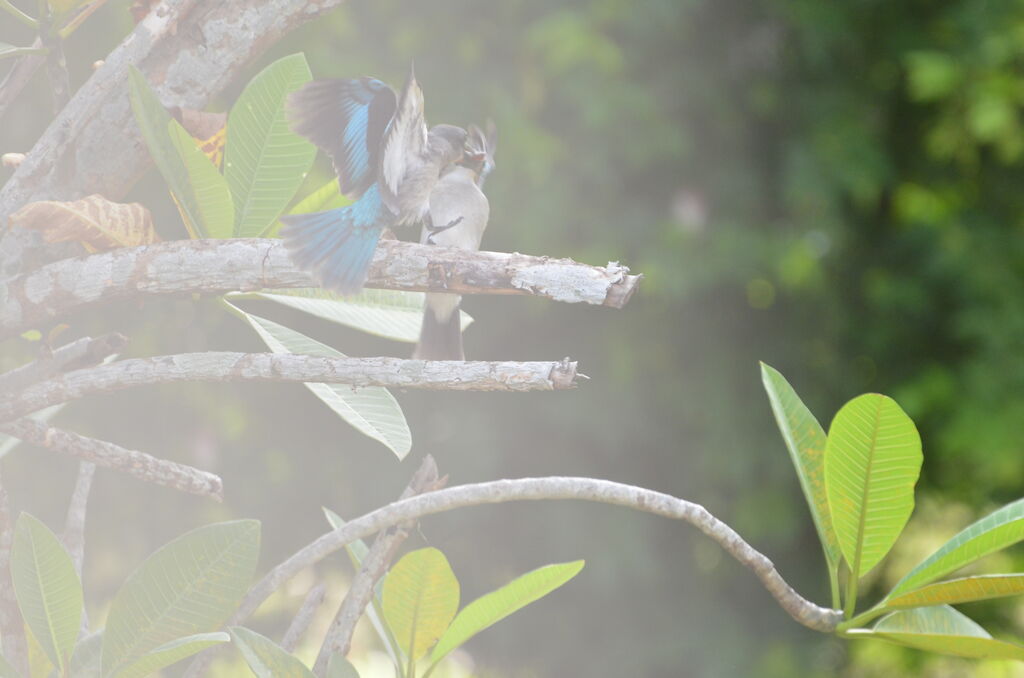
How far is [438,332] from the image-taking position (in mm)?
521

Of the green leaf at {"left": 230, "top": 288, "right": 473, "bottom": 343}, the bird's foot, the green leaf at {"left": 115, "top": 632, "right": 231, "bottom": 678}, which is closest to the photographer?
the green leaf at {"left": 115, "top": 632, "right": 231, "bottom": 678}

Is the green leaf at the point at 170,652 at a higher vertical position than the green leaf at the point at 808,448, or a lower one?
lower

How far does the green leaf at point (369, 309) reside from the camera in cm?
43

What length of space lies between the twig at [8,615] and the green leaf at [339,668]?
12 centimetres

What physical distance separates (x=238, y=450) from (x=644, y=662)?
930 mm

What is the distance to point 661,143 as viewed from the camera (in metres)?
1.94

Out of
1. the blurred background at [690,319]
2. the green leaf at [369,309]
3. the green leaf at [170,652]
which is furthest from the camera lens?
the blurred background at [690,319]

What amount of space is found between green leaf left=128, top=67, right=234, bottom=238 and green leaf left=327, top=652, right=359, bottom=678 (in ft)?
0.58

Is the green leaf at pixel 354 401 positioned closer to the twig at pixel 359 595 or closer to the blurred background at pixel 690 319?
the twig at pixel 359 595

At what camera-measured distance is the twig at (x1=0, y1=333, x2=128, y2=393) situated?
0.39m

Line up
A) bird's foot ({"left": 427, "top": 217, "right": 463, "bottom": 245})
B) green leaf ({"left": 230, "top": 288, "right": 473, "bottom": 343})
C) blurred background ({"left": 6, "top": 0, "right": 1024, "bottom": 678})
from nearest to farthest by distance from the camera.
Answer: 1. green leaf ({"left": 230, "top": 288, "right": 473, "bottom": 343})
2. bird's foot ({"left": 427, "top": 217, "right": 463, "bottom": 245})
3. blurred background ({"left": 6, "top": 0, "right": 1024, "bottom": 678})

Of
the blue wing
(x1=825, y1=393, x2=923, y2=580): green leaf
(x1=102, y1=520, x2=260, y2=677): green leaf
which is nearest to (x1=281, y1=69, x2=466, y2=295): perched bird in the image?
the blue wing

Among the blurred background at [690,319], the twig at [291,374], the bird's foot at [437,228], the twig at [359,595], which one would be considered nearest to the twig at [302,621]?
the twig at [359,595]

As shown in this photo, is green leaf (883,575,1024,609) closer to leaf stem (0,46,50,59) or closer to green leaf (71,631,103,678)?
green leaf (71,631,103,678)
